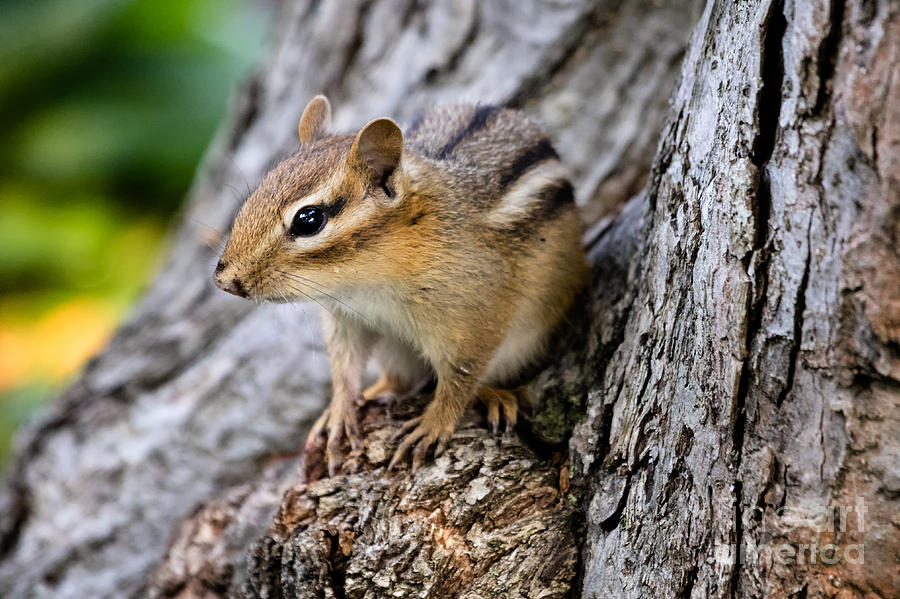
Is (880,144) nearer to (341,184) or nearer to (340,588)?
(341,184)

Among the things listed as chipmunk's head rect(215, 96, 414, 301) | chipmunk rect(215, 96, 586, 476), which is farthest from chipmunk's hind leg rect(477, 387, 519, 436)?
chipmunk's head rect(215, 96, 414, 301)

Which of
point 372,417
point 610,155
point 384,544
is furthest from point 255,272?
point 610,155

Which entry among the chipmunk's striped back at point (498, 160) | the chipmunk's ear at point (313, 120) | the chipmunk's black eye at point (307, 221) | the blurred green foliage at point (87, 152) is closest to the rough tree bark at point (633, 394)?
the chipmunk's striped back at point (498, 160)

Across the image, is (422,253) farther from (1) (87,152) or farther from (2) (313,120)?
(1) (87,152)

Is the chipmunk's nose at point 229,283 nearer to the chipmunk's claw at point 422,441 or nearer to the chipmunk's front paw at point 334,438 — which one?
the chipmunk's front paw at point 334,438

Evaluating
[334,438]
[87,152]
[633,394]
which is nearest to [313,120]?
[334,438]

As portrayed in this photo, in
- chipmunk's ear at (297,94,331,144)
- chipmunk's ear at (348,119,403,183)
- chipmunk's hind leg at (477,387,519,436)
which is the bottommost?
chipmunk's hind leg at (477,387,519,436)

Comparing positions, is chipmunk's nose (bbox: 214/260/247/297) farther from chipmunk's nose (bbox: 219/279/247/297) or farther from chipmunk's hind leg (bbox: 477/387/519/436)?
chipmunk's hind leg (bbox: 477/387/519/436)
